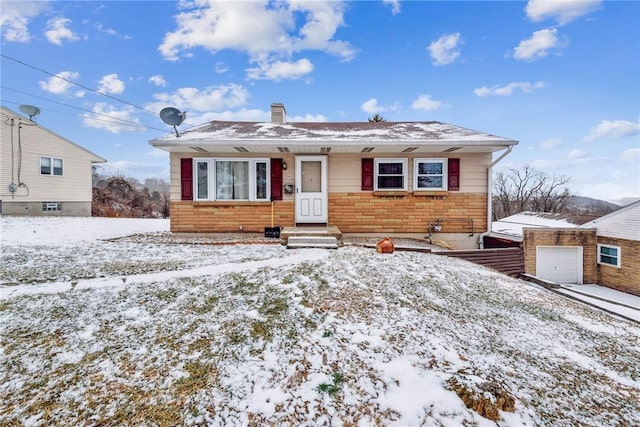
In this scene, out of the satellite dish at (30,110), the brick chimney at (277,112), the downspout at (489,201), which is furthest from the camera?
the satellite dish at (30,110)

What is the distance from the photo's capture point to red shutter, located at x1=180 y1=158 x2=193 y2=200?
8.62 meters

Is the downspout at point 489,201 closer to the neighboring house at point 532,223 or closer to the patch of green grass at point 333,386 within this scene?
the neighboring house at point 532,223

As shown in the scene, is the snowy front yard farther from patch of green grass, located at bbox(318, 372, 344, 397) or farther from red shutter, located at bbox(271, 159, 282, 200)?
red shutter, located at bbox(271, 159, 282, 200)

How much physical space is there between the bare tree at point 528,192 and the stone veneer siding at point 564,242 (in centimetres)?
1733

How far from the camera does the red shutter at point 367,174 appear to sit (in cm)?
881

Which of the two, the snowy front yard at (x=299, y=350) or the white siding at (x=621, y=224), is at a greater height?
the white siding at (x=621, y=224)

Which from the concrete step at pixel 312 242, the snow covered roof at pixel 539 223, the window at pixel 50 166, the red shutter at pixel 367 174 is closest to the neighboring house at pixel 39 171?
the window at pixel 50 166

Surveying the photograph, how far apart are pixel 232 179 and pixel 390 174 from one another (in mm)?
5035

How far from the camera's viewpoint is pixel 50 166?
55.3 ft

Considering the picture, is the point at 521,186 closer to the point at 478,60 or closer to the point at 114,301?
the point at 478,60

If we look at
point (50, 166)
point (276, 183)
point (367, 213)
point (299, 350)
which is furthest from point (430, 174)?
point (50, 166)

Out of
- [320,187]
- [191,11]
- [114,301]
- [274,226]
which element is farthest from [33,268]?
[191,11]

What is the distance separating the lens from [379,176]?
350 inches

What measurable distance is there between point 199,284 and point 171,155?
588cm
